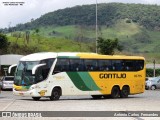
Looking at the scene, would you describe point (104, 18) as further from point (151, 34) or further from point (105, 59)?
point (105, 59)

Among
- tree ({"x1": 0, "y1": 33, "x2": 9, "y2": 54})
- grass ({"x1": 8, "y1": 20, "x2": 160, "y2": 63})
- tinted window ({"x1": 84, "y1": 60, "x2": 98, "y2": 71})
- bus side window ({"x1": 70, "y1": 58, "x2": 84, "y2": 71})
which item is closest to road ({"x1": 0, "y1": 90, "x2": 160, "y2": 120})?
bus side window ({"x1": 70, "y1": 58, "x2": 84, "y2": 71})

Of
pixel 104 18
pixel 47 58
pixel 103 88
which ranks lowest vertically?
pixel 103 88

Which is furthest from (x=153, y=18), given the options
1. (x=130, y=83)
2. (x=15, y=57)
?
(x=130, y=83)

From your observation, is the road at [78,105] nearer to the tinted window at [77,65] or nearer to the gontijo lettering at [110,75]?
the tinted window at [77,65]

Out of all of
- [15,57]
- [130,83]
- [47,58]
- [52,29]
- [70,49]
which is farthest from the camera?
[52,29]

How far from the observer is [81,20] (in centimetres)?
15550

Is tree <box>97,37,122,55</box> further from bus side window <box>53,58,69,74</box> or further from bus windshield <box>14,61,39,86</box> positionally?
bus windshield <box>14,61,39,86</box>

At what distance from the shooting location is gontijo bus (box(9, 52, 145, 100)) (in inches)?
1275

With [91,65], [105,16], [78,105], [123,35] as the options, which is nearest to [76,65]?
[91,65]

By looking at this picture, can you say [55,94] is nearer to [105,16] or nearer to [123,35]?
[123,35]

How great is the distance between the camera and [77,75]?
34.3m

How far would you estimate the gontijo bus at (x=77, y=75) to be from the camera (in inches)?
1275

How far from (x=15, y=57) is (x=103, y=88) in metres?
30.6

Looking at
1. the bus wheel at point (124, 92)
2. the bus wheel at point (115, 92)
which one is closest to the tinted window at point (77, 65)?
the bus wheel at point (115, 92)
